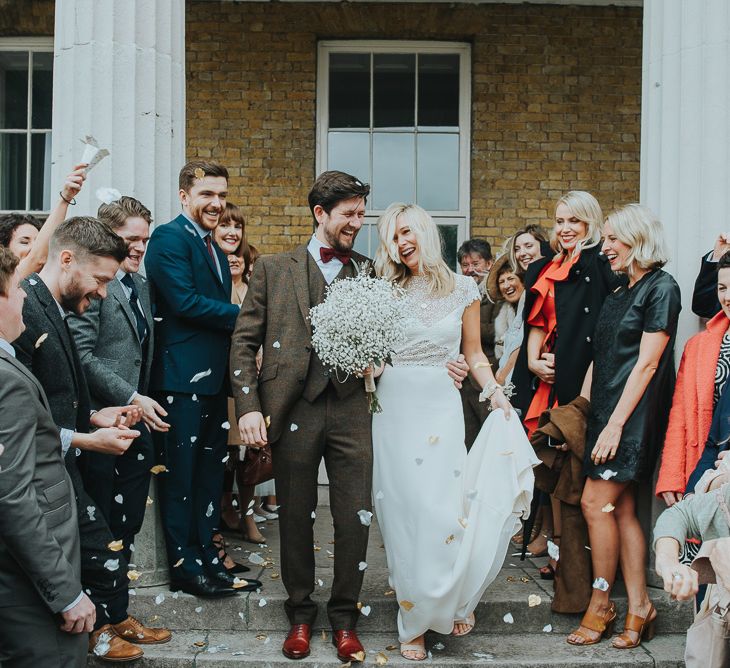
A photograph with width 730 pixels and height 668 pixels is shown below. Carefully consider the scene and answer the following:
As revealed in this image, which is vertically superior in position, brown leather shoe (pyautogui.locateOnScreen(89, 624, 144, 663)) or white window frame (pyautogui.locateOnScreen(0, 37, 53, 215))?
Answer: white window frame (pyautogui.locateOnScreen(0, 37, 53, 215))

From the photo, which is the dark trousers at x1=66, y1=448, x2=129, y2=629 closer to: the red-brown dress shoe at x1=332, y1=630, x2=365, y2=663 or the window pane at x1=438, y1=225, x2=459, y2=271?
the red-brown dress shoe at x1=332, y1=630, x2=365, y2=663

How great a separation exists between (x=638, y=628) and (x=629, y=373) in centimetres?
133

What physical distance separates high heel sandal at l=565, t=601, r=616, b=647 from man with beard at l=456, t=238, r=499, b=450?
6.70ft

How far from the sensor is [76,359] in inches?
140

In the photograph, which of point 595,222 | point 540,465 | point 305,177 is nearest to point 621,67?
point 305,177

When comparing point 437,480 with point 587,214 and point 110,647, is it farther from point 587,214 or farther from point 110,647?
point 587,214

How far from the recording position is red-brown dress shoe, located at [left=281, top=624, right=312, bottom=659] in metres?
4.29

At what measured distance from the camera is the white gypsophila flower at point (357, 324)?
4.09 meters

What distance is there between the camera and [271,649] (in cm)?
446

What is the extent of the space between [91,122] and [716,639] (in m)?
4.07

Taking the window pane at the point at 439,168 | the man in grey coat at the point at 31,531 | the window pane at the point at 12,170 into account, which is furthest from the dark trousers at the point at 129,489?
the window pane at the point at 12,170

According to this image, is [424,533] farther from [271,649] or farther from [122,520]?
[122,520]

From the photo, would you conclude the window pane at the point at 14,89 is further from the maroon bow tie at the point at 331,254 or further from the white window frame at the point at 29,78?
the maroon bow tie at the point at 331,254

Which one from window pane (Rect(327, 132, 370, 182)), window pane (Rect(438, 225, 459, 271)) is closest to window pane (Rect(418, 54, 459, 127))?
window pane (Rect(327, 132, 370, 182))
